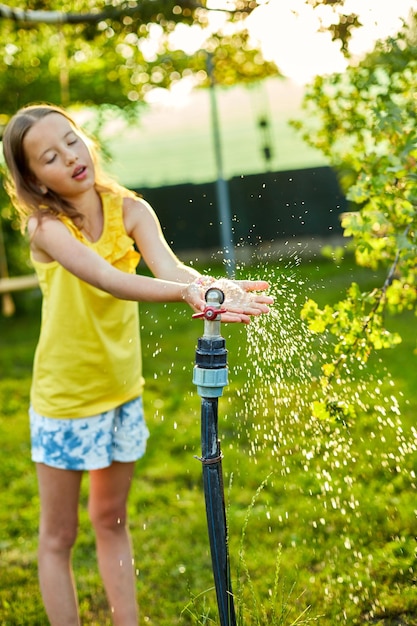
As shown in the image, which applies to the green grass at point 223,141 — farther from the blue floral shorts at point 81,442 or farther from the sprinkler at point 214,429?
the sprinkler at point 214,429

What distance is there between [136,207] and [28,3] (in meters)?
2.50

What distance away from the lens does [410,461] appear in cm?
362

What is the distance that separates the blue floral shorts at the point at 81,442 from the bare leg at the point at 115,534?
0.23 feet

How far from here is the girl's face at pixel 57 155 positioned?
6.74 ft

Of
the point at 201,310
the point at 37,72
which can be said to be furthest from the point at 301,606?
the point at 37,72

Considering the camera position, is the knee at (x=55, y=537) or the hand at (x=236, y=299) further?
the knee at (x=55, y=537)

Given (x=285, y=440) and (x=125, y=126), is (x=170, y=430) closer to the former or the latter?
(x=285, y=440)

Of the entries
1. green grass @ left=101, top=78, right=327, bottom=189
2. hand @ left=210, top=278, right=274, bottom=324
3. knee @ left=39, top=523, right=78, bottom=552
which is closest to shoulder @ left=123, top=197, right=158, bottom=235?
hand @ left=210, top=278, right=274, bottom=324

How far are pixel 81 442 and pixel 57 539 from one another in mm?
281

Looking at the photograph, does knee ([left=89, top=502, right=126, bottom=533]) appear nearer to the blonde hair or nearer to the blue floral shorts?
the blue floral shorts

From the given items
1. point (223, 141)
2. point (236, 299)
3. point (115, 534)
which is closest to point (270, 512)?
point (115, 534)

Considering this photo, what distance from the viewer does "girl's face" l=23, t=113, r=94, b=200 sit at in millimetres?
2055

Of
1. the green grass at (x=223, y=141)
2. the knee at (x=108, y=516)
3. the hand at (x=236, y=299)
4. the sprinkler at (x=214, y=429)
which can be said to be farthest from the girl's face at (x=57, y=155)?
the green grass at (x=223, y=141)

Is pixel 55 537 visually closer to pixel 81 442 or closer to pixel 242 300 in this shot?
pixel 81 442
